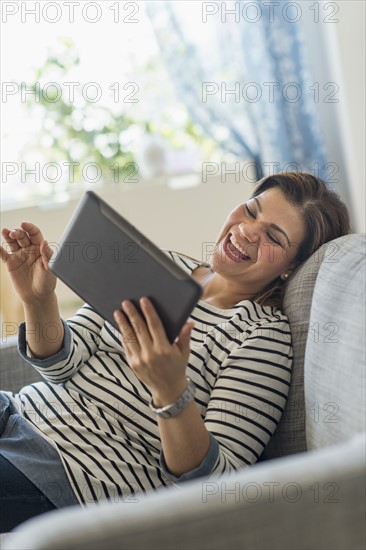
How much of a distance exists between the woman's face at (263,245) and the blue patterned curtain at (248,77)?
2.55 m

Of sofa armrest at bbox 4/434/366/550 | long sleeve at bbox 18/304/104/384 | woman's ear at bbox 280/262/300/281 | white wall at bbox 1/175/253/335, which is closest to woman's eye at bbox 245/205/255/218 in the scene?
woman's ear at bbox 280/262/300/281

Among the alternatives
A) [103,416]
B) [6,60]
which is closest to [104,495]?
[103,416]

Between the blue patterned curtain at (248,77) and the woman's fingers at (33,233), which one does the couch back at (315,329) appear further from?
the blue patterned curtain at (248,77)

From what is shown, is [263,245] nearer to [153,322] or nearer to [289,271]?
[289,271]

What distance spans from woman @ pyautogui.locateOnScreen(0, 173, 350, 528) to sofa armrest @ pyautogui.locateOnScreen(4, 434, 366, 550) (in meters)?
0.31

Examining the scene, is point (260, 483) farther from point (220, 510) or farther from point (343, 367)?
point (343, 367)

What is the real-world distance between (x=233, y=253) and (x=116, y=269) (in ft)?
1.30

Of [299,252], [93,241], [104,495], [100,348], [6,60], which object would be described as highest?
[6,60]

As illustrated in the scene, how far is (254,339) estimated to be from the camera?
142cm

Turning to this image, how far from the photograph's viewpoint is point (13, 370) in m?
1.80

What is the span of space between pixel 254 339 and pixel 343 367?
0.24 m
